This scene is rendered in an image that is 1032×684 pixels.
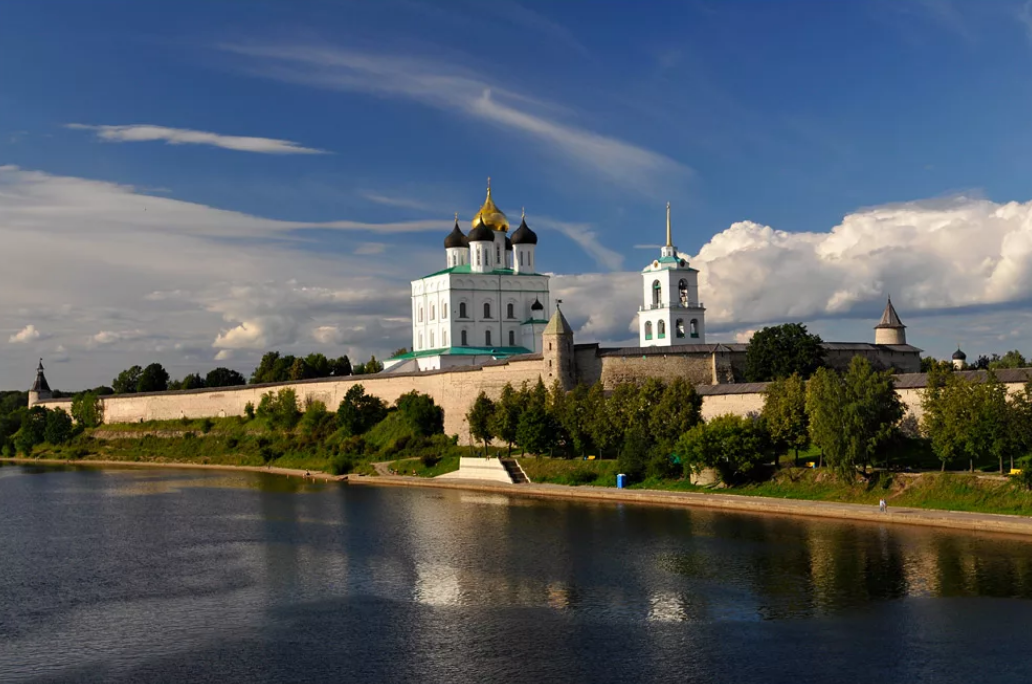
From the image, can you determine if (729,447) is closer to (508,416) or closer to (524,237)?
(508,416)

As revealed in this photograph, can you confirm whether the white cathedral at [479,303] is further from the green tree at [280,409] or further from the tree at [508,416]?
the tree at [508,416]

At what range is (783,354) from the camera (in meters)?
33.1

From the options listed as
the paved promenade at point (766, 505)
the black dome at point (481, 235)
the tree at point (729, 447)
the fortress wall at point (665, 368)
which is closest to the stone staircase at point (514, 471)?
the paved promenade at point (766, 505)

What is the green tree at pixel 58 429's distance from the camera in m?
54.9

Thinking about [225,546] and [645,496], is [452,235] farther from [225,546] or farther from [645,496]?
[225,546]

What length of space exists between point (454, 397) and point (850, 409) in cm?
1734

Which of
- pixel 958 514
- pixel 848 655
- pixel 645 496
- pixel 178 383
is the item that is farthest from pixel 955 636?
pixel 178 383

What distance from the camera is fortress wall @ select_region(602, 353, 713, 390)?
34.2m

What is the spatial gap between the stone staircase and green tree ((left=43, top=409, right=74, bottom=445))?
31160 mm

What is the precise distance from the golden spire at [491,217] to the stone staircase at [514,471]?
20.1m

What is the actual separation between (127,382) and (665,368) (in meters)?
43.3

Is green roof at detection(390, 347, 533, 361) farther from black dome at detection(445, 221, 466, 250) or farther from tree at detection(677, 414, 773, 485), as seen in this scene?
tree at detection(677, 414, 773, 485)

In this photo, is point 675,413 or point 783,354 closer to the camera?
point 675,413

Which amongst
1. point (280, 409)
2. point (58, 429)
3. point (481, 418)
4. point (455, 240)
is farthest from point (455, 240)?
point (58, 429)
